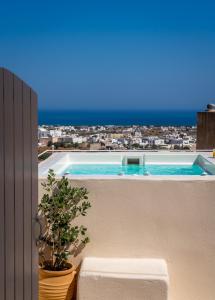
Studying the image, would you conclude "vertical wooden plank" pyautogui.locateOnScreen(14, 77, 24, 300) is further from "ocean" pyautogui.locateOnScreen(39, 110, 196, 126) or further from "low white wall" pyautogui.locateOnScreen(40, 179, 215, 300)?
"ocean" pyautogui.locateOnScreen(39, 110, 196, 126)

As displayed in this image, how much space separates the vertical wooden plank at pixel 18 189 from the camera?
160 cm

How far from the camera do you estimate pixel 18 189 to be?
165 centimetres

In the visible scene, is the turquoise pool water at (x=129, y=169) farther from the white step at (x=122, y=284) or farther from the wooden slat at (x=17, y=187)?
the wooden slat at (x=17, y=187)

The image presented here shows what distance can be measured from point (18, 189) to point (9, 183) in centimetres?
14

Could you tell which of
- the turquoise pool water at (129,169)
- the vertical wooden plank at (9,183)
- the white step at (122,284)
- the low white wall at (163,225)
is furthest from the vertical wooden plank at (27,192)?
the turquoise pool water at (129,169)

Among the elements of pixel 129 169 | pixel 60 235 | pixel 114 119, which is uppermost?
pixel 114 119

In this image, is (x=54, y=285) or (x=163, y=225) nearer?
(x=54, y=285)

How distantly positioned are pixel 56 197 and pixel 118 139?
14.6 feet

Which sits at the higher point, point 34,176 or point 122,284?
point 34,176

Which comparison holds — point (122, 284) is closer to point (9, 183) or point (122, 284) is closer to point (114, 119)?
point (9, 183)

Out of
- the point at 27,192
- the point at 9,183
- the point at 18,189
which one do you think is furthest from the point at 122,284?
the point at 9,183

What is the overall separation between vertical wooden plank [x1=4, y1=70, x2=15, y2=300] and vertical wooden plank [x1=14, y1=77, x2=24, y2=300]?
0.19ft

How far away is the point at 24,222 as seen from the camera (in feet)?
5.77

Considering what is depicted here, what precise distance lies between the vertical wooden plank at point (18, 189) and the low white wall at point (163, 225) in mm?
3118
